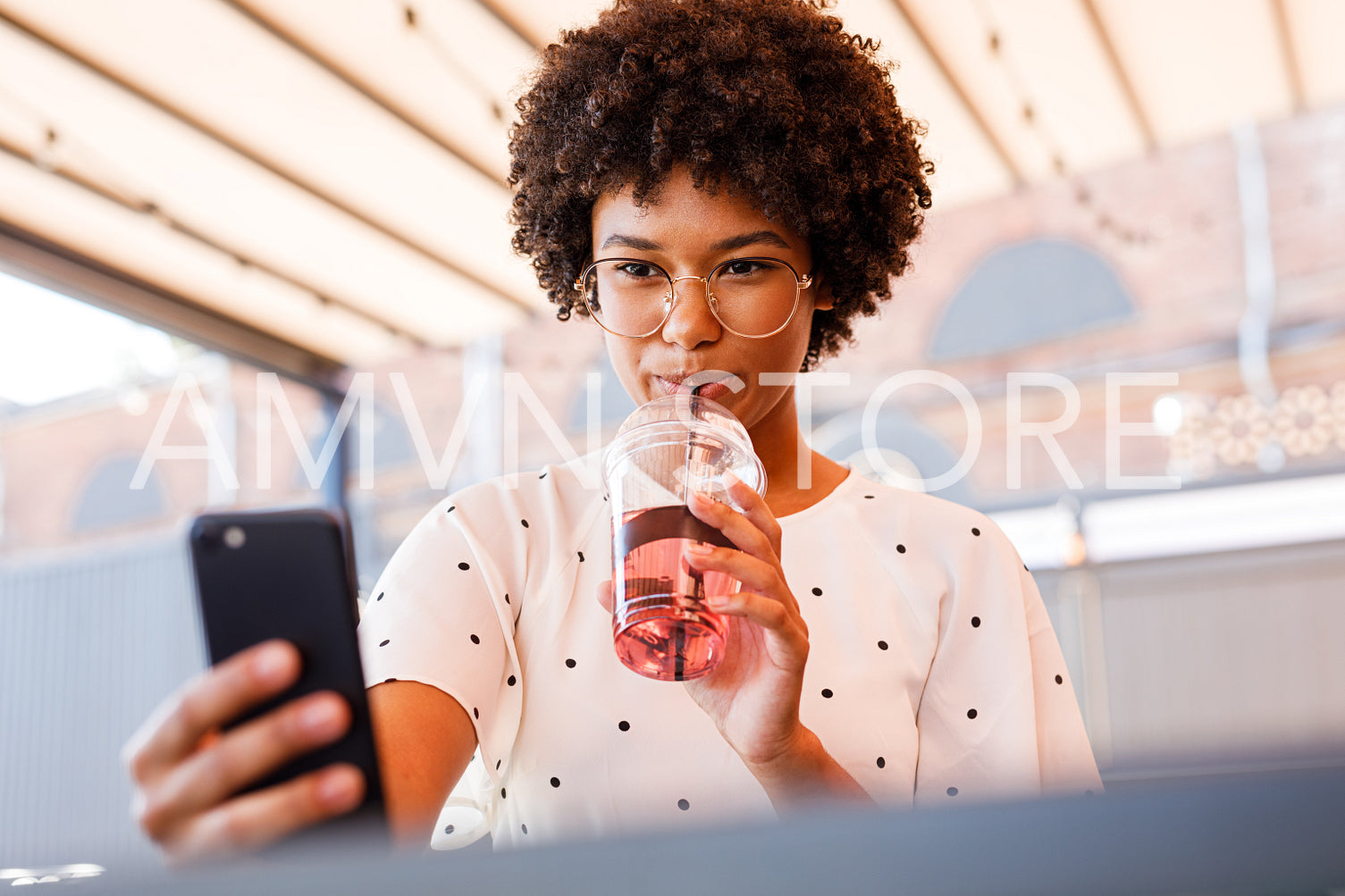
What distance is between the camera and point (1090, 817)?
31 cm

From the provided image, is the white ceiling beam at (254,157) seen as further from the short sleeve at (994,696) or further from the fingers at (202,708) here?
the fingers at (202,708)

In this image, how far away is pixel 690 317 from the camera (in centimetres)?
119

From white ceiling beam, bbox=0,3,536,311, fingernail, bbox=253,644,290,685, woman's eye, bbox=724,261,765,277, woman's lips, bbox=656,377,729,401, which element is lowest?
fingernail, bbox=253,644,290,685

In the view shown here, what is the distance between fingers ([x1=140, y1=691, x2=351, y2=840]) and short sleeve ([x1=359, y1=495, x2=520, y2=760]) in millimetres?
551

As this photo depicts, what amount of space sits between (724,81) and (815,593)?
0.59 meters

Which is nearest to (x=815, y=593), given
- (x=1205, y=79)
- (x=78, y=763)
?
(x=1205, y=79)

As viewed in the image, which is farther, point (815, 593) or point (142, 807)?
point (815, 593)

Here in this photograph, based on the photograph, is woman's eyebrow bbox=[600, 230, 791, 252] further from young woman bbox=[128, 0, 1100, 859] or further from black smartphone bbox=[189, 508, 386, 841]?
black smartphone bbox=[189, 508, 386, 841]

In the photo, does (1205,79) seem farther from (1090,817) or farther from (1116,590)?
(1090,817)

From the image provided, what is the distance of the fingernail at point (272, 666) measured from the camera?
0.50m

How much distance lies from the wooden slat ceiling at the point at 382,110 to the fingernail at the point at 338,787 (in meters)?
3.17

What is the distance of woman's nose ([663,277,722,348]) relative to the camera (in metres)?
1.19

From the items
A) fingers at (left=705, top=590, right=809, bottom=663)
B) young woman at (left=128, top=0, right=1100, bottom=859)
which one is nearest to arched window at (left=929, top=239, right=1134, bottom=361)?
young woman at (left=128, top=0, right=1100, bottom=859)

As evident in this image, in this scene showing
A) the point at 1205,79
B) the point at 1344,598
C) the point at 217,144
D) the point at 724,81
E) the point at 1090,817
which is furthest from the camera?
the point at 1344,598
